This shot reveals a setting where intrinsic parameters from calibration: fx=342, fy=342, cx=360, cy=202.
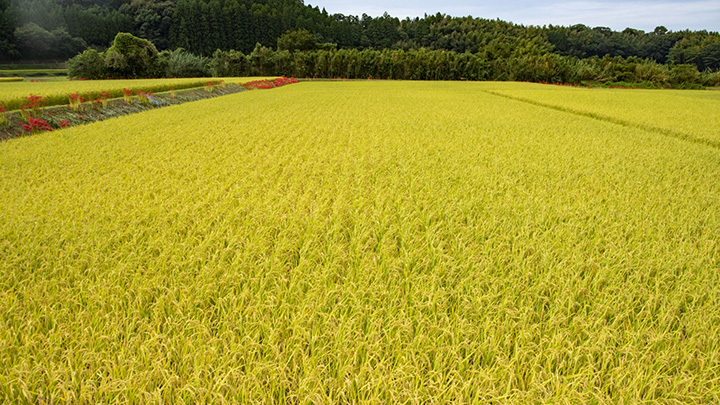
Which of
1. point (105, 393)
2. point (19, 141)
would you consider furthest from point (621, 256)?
point (19, 141)

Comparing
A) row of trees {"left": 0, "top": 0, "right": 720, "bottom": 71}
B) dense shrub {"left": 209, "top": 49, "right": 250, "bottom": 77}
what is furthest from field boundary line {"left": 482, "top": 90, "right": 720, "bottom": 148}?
row of trees {"left": 0, "top": 0, "right": 720, "bottom": 71}

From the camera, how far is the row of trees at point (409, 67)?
4459 centimetres

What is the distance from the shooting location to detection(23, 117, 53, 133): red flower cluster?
30.6ft

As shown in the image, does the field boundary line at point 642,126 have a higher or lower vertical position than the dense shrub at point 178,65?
lower

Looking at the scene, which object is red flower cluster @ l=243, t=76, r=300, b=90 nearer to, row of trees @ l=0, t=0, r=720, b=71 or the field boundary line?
the field boundary line

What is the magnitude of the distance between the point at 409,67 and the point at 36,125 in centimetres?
5953

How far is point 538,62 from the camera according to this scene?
56.0 metres

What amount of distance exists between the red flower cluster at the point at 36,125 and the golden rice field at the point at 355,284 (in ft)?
16.5

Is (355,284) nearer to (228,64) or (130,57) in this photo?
(130,57)

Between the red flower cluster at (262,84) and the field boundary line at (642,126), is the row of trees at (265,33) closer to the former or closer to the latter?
the red flower cluster at (262,84)

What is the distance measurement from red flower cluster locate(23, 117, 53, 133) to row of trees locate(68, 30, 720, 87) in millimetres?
34476

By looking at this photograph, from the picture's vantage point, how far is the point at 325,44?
250 ft

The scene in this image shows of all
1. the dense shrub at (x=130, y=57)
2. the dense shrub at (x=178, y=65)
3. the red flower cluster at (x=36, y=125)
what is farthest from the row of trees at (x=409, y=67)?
the red flower cluster at (x=36, y=125)

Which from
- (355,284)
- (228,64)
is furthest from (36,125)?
(228,64)
